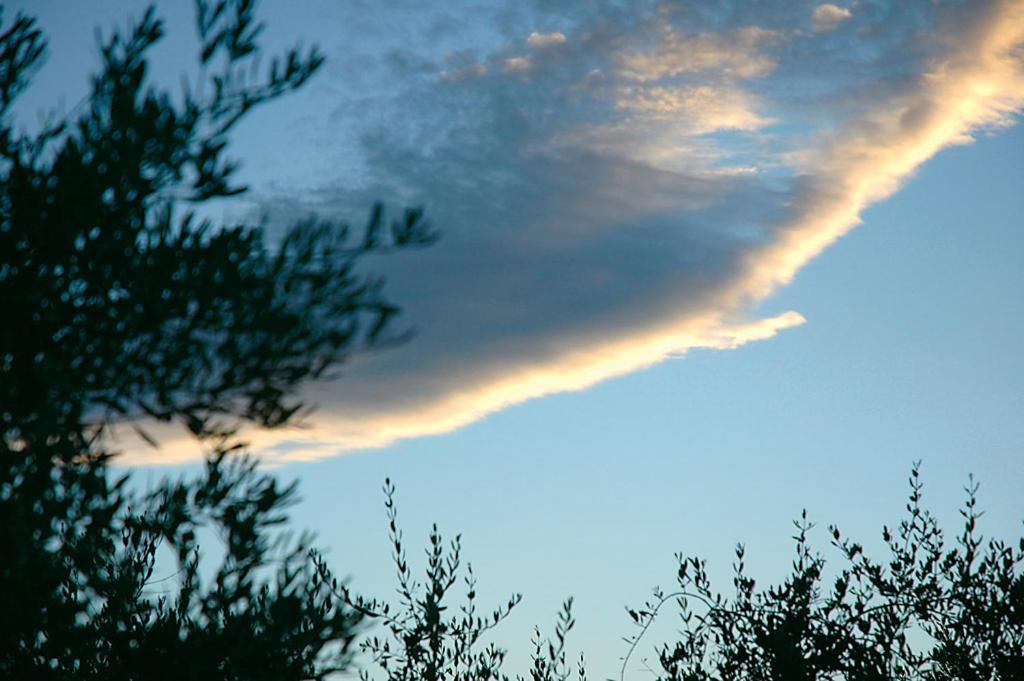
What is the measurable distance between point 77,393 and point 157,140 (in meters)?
1.87

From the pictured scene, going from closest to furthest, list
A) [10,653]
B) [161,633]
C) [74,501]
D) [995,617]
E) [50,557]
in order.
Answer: [50,557] → [74,501] → [10,653] → [161,633] → [995,617]

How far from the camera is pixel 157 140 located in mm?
7160

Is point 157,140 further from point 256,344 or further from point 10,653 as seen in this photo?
point 10,653

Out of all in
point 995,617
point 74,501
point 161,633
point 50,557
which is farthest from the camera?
point 995,617

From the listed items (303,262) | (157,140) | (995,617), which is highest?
(157,140)

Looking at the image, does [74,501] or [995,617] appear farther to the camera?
[995,617]

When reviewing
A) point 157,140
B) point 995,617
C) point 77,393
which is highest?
point 157,140

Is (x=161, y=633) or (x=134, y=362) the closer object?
(x=134, y=362)

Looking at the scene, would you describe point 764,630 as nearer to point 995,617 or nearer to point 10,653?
point 995,617

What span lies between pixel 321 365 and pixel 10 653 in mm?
2928

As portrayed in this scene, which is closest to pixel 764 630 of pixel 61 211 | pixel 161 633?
pixel 161 633

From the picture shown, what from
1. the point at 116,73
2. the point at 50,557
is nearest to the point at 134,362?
the point at 50,557

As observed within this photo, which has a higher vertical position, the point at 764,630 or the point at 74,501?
the point at 74,501

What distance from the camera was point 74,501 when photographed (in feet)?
21.9
